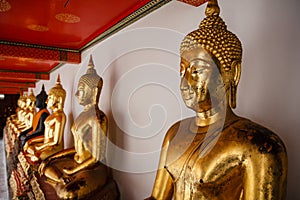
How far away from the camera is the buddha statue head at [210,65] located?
0.87m

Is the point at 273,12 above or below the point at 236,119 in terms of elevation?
above

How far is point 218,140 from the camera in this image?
2.81 ft

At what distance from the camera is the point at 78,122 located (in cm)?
192

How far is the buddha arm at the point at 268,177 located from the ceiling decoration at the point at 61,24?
1160 mm

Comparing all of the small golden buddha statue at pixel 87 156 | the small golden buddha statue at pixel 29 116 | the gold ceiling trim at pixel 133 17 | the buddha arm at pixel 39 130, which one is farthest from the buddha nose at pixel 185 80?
the small golden buddha statue at pixel 29 116

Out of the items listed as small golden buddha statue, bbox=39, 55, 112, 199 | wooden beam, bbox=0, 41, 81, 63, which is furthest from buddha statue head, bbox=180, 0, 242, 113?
wooden beam, bbox=0, 41, 81, 63

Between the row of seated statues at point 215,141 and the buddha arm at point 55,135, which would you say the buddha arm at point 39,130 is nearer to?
the buddha arm at point 55,135

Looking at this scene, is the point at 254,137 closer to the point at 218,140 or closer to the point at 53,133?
the point at 218,140

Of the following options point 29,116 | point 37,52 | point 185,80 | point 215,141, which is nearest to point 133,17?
point 185,80

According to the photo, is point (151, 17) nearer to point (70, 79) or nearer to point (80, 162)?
point (80, 162)

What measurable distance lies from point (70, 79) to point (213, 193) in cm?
300

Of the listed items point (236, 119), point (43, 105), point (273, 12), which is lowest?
point (43, 105)

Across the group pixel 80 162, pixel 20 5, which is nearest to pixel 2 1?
pixel 20 5

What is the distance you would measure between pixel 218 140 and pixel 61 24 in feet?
5.93
